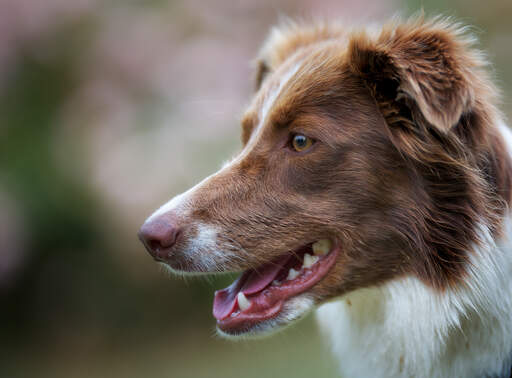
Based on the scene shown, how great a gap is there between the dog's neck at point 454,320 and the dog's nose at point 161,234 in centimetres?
90

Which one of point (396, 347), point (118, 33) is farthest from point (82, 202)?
point (396, 347)

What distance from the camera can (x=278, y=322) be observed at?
265cm

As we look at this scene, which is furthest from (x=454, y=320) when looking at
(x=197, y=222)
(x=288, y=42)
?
(x=288, y=42)

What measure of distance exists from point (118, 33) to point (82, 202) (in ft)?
6.67

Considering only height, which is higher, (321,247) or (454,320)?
(321,247)

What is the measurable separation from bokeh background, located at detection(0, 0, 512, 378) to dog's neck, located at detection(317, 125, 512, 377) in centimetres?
275

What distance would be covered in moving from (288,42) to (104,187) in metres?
3.02

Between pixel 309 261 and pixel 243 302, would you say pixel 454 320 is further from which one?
pixel 243 302

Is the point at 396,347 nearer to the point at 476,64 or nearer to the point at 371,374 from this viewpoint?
the point at 371,374

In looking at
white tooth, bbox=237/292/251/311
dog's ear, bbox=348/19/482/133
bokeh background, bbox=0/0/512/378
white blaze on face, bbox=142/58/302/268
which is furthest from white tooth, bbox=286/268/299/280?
bokeh background, bbox=0/0/512/378

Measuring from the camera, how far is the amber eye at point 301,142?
264 centimetres

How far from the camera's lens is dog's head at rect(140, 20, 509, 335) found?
2.49 metres

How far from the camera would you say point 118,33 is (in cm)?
652

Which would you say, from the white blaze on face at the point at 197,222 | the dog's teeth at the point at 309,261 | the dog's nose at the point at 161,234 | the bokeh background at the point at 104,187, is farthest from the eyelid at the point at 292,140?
the bokeh background at the point at 104,187
